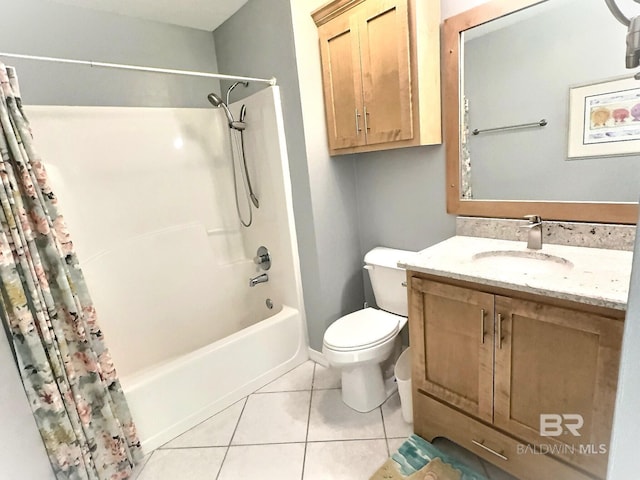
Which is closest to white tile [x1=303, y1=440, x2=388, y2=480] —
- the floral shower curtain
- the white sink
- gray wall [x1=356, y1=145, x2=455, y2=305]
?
the floral shower curtain

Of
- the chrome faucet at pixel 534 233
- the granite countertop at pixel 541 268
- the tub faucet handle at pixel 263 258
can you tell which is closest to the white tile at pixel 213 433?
the tub faucet handle at pixel 263 258

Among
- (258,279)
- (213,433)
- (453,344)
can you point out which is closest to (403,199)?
(453,344)

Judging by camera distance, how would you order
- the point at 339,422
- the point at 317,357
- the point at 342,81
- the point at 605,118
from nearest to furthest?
1. the point at 605,118
2. the point at 339,422
3. the point at 342,81
4. the point at 317,357

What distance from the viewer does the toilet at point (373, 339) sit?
171cm

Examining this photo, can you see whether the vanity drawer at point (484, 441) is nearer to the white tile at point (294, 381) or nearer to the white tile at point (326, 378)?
the white tile at point (326, 378)

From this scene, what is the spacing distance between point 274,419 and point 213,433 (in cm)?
32

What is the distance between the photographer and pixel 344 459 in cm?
155

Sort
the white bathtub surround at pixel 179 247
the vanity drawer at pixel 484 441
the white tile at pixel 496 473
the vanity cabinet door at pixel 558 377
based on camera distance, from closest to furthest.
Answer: the vanity cabinet door at pixel 558 377
the vanity drawer at pixel 484 441
the white tile at pixel 496 473
the white bathtub surround at pixel 179 247

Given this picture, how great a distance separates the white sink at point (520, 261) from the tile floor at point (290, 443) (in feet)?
2.82

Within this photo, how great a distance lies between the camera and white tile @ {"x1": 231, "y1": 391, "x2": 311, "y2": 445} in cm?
172

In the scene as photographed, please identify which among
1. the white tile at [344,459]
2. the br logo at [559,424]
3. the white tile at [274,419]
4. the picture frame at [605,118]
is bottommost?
the white tile at [344,459]

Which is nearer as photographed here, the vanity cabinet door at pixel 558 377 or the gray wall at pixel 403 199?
the vanity cabinet door at pixel 558 377

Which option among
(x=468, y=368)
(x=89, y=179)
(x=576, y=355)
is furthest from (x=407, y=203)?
(x=89, y=179)

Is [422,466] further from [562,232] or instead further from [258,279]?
[258,279]
